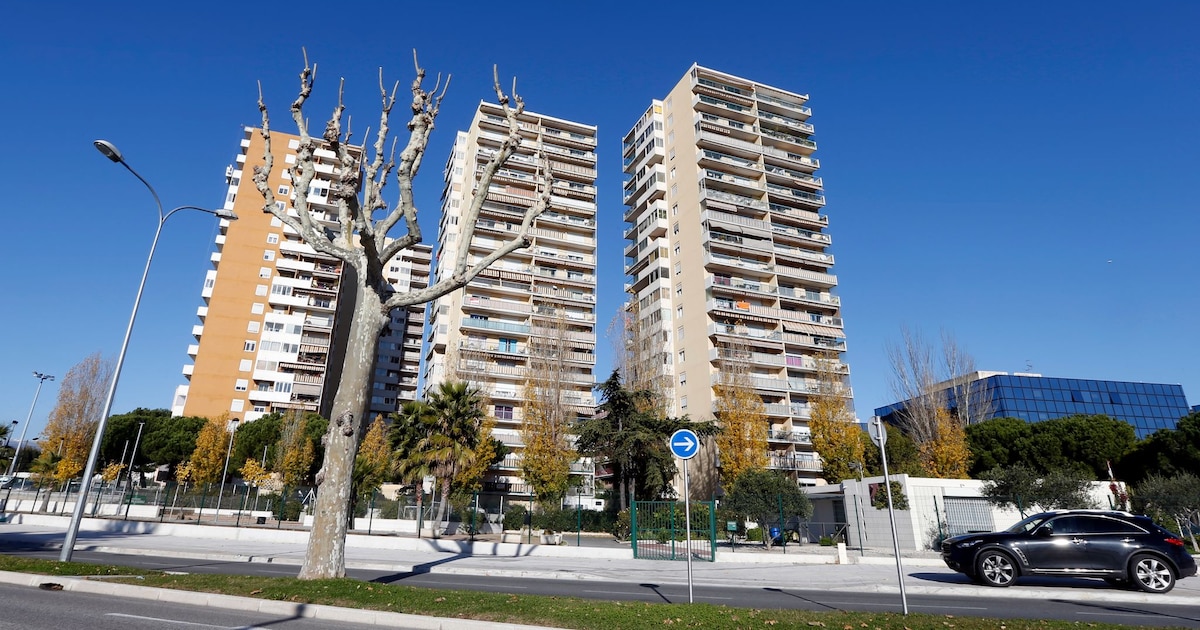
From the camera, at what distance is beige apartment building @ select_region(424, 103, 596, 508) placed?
5681 centimetres

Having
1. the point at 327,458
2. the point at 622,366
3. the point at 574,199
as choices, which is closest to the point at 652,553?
the point at 327,458

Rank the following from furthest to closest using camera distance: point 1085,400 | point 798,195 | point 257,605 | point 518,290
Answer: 1. point 1085,400
2. point 798,195
3. point 518,290
4. point 257,605

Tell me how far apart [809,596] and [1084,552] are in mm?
6528

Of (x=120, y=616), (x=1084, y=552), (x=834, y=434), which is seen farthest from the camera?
(x=834, y=434)

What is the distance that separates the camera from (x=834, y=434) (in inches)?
1762

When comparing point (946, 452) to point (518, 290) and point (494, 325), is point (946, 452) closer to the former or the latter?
point (494, 325)

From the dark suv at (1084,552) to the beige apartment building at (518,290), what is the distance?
122 feet

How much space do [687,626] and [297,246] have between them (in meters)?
78.3

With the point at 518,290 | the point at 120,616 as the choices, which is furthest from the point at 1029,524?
the point at 518,290

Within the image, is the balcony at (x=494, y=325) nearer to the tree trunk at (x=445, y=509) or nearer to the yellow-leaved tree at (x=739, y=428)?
the yellow-leaved tree at (x=739, y=428)

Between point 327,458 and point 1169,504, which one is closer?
point 327,458

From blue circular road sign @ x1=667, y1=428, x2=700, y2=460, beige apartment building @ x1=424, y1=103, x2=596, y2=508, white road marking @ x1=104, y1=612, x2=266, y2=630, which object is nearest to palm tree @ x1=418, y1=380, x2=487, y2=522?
beige apartment building @ x1=424, y1=103, x2=596, y2=508

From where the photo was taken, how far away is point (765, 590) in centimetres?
1378

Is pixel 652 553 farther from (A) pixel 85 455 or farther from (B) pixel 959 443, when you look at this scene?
(A) pixel 85 455
